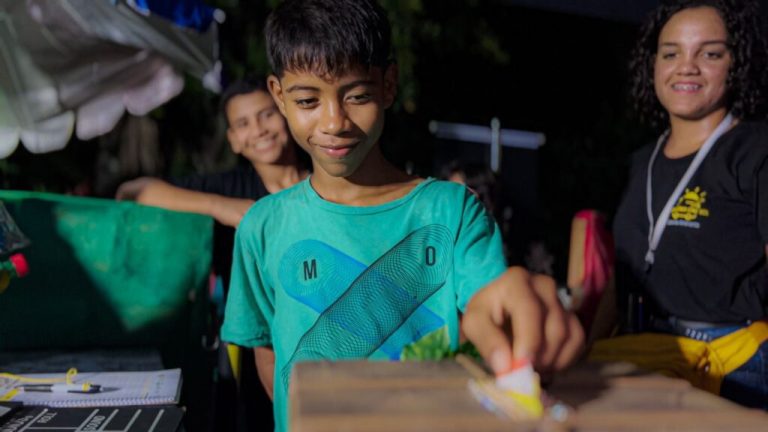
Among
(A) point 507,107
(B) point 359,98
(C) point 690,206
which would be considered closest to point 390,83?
(B) point 359,98

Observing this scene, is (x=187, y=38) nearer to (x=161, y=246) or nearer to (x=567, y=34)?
(x=161, y=246)

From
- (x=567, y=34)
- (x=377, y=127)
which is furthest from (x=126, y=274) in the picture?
(x=567, y=34)

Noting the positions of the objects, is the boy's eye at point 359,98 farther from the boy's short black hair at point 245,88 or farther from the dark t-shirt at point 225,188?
the boy's short black hair at point 245,88

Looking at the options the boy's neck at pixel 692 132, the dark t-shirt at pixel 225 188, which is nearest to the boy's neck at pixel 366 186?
the boy's neck at pixel 692 132

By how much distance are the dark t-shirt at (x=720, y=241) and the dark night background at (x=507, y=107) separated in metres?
3.82

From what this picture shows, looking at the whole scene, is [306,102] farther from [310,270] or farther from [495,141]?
[495,141]

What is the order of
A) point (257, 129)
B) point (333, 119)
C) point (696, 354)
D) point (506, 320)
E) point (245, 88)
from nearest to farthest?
point (506, 320), point (333, 119), point (696, 354), point (257, 129), point (245, 88)

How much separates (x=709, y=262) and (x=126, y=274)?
157cm

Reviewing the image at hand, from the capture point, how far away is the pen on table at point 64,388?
1.58 meters

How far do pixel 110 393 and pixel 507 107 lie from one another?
886 cm

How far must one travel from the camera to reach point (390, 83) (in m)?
1.57

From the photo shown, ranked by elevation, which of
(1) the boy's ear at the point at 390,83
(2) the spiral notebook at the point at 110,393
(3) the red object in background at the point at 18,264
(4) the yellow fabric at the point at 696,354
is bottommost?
(4) the yellow fabric at the point at 696,354

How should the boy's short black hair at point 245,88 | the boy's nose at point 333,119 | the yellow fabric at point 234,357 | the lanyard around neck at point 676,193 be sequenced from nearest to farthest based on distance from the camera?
1. the boy's nose at point 333,119
2. the lanyard around neck at point 676,193
3. the yellow fabric at point 234,357
4. the boy's short black hair at point 245,88

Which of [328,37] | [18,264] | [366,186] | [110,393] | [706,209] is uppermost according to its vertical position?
[328,37]
